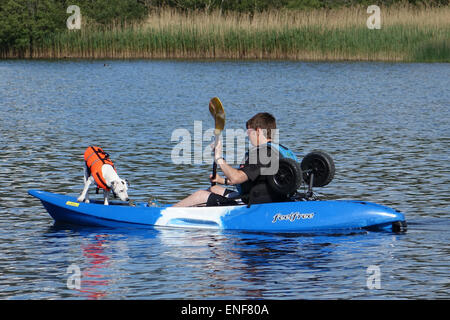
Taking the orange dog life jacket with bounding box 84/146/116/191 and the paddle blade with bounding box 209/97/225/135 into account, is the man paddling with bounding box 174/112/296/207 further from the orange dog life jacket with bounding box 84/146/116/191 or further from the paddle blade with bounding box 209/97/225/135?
the orange dog life jacket with bounding box 84/146/116/191

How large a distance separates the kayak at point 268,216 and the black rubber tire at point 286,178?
0.30m

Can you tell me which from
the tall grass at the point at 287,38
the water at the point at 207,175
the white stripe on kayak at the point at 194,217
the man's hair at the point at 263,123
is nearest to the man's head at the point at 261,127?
the man's hair at the point at 263,123

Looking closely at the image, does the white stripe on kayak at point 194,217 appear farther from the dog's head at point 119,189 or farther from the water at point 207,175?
the dog's head at point 119,189

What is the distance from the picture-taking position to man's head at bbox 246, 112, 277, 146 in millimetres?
9539

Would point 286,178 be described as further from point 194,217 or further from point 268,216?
point 194,217

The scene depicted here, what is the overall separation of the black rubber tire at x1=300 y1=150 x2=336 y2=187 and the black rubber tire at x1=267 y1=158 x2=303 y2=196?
0.53m

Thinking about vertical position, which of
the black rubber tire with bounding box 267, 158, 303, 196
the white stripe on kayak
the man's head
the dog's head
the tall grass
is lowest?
the white stripe on kayak

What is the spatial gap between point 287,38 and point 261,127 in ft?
96.3

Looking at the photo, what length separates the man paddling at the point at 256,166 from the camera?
9.55m

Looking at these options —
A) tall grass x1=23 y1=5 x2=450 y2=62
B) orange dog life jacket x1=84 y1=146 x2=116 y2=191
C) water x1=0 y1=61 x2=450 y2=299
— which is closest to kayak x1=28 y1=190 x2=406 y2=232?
water x1=0 y1=61 x2=450 y2=299

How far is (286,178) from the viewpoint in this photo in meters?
9.66

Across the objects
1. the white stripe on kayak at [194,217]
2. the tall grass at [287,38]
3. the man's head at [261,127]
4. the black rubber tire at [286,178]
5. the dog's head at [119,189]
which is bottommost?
the white stripe on kayak at [194,217]
